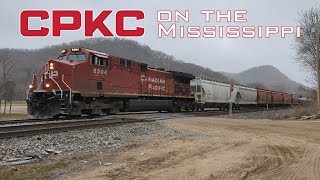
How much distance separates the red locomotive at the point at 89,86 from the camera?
19312mm

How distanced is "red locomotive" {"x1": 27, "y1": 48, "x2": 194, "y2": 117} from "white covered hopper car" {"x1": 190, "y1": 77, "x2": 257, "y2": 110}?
338 inches

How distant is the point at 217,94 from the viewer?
40.1 meters

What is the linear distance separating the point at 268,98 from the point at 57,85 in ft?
138

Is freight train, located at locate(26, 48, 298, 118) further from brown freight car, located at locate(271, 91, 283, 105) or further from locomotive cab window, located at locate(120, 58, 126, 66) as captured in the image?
brown freight car, located at locate(271, 91, 283, 105)

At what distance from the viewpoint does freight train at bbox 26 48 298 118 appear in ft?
63.6

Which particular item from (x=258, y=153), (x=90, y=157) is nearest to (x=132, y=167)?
(x=90, y=157)

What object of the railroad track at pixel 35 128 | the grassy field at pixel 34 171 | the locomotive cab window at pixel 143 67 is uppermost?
the locomotive cab window at pixel 143 67

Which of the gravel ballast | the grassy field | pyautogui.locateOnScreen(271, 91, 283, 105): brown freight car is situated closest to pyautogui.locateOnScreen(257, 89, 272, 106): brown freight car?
pyautogui.locateOnScreen(271, 91, 283, 105): brown freight car

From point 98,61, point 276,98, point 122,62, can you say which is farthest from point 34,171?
point 276,98

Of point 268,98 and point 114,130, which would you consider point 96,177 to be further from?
point 268,98

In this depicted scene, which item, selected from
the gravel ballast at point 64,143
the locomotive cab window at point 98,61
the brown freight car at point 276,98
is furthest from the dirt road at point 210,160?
the brown freight car at point 276,98

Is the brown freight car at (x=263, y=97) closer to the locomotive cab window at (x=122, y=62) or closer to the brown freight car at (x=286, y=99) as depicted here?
the brown freight car at (x=286, y=99)

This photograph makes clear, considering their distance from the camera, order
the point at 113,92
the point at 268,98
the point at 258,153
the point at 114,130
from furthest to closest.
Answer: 1. the point at 268,98
2. the point at 113,92
3. the point at 114,130
4. the point at 258,153

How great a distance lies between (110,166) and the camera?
802 cm
